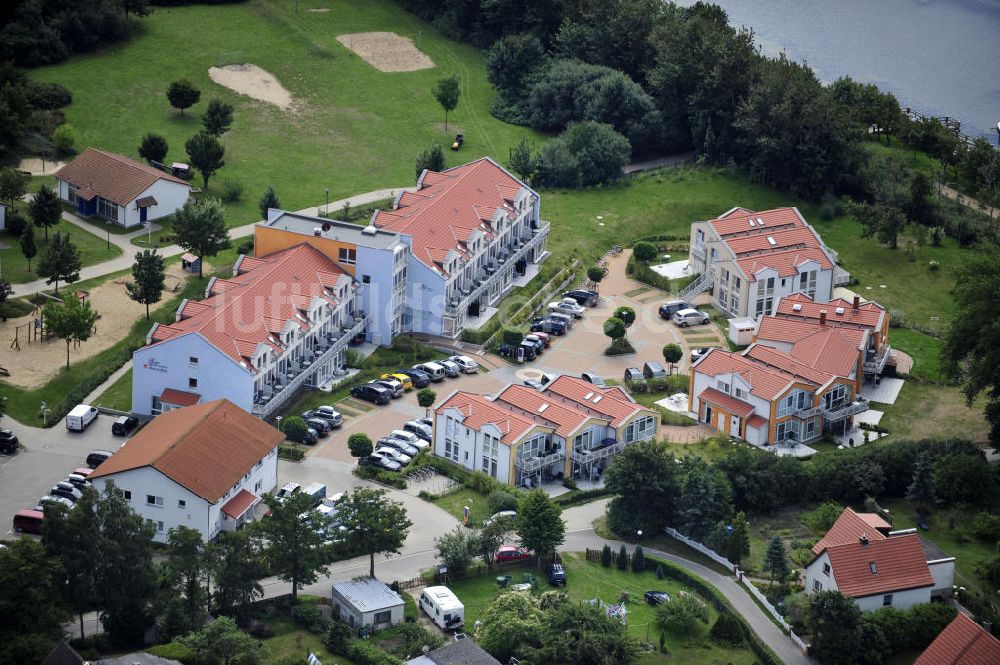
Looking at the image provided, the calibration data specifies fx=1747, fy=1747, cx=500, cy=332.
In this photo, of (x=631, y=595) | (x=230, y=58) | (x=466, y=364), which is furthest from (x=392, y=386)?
(x=230, y=58)

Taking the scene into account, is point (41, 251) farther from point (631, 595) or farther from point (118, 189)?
point (631, 595)

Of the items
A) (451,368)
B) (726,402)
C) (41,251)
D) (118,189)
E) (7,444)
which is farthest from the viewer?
(118,189)

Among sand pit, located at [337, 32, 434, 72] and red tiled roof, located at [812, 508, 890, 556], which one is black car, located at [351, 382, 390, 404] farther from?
sand pit, located at [337, 32, 434, 72]

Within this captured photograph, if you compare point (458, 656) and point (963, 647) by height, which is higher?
point (963, 647)

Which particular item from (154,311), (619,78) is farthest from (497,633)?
(619,78)

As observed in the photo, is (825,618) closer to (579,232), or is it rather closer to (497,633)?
(497,633)

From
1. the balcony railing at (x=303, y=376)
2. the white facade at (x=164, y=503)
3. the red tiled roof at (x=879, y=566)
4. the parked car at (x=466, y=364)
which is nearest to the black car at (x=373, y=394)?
the balcony railing at (x=303, y=376)

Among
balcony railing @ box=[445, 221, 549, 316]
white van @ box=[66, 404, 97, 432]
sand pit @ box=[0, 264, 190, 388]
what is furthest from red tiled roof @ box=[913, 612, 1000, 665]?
sand pit @ box=[0, 264, 190, 388]
